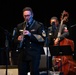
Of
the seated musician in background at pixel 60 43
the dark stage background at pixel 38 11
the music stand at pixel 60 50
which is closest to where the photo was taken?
the music stand at pixel 60 50

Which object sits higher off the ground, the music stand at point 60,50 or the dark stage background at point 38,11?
the dark stage background at point 38,11

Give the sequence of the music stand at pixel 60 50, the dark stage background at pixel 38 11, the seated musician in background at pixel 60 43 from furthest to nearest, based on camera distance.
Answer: the dark stage background at pixel 38 11, the seated musician in background at pixel 60 43, the music stand at pixel 60 50

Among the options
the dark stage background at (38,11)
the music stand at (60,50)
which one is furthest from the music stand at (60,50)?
the dark stage background at (38,11)

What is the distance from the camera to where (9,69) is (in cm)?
671

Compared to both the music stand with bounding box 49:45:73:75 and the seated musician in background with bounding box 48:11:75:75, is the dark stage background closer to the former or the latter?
the seated musician in background with bounding box 48:11:75:75

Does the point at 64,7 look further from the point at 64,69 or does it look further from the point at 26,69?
the point at 26,69

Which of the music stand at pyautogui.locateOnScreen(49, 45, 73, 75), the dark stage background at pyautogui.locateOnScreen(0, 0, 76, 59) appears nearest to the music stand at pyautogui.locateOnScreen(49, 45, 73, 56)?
the music stand at pyautogui.locateOnScreen(49, 45, 73, 75)

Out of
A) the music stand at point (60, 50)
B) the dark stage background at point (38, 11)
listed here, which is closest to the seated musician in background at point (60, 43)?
the music stand at point (60, 50)

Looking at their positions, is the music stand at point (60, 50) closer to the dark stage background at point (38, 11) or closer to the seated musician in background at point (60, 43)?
the seated musician in background at point (60, 43)

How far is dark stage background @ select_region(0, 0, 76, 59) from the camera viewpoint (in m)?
9.92

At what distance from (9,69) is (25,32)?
3.89 ft

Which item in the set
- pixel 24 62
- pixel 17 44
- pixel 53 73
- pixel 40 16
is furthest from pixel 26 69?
pixel 40 16

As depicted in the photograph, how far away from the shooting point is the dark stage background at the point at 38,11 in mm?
9922

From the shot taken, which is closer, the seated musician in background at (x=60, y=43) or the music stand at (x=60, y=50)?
the music stand at (x=60, y=50)
